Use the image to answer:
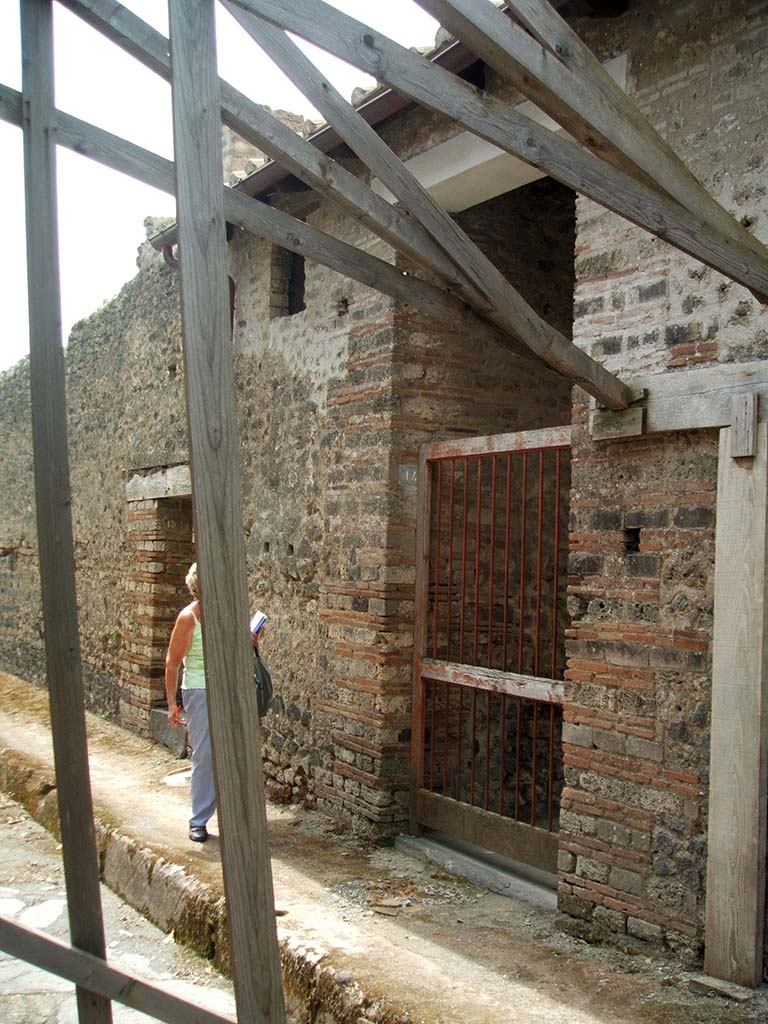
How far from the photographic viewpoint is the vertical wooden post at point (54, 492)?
3.03 metres

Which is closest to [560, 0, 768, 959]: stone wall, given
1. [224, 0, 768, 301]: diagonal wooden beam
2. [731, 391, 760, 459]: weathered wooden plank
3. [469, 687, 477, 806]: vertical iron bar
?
[731, 391, 760, 459]: weathered wooden plank

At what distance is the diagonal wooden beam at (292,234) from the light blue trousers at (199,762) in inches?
103

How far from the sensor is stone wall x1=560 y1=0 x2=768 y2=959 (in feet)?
13.6

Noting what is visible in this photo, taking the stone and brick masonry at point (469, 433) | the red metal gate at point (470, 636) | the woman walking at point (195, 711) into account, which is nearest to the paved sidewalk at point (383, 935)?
the woman walking at point (195, 711)

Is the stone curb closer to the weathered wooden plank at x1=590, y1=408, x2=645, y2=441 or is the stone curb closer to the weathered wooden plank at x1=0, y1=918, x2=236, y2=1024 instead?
the weathered wooden plank at x1=0, y1=918, x2=236, y2=1024

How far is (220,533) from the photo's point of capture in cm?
243

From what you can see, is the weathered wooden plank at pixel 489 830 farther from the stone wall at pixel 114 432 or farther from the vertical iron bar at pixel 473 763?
the stone wall at pixel 114 432

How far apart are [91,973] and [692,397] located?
2983 mm

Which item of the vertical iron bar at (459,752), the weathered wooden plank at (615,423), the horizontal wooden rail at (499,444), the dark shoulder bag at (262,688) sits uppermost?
the weathered wooden plank at (615,423)

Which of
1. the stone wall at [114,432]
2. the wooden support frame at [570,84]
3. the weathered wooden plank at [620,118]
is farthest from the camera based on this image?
the stone wall at [114,432]

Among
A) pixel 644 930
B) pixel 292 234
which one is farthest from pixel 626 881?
pixel 292 234

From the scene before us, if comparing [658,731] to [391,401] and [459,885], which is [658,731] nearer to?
[459,885]

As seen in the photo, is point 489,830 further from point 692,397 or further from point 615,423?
point 692,397

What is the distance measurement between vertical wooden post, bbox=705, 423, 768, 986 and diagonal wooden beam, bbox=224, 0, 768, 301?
2.34 feet
